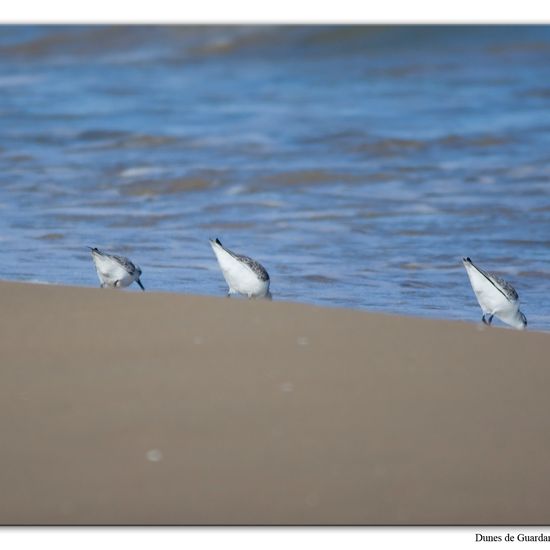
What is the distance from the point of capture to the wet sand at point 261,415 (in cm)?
328

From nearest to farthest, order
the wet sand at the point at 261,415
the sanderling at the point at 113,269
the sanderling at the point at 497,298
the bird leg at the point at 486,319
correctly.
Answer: the wet sand at the point at 261,415 < the sanderling at the point at 497,298 < the bird leg at the point at 486,319 < the sanderling at the point at 113,269

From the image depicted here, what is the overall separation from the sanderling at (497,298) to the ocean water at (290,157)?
446mm

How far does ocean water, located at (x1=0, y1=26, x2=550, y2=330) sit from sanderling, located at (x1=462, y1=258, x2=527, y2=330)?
1.46 ft

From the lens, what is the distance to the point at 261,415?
12.3 ft

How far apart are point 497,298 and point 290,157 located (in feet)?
18.1

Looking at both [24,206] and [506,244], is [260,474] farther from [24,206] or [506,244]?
[24,206]

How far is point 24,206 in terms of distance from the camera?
8.66 meters

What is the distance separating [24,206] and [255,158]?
8.97 feet

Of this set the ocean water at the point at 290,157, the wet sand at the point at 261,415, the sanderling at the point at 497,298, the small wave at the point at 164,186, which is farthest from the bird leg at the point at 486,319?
the small wave at the point at 164,186

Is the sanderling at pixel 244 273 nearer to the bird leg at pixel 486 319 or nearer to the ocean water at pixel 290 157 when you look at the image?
the ocean water at pixel 290 157

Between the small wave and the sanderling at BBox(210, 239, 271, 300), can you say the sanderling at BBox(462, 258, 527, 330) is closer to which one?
the sanderling at BBox(210, 239, 271, 300)

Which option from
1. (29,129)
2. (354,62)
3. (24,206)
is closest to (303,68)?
(354,62)

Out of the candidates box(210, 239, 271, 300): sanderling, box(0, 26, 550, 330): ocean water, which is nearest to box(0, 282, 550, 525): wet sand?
box(210, 239, 271, 300): sanderling

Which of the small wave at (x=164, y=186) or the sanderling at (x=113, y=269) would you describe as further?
the small wave at (x=164, y=186)
